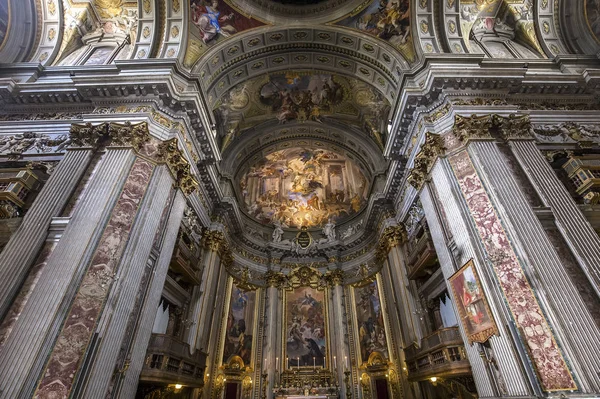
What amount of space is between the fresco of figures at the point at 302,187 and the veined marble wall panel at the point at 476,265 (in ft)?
30.5

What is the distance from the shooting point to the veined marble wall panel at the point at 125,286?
609 centimetres

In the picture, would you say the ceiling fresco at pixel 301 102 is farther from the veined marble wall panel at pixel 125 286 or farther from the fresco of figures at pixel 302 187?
the veined marble wall panel at pixel 125 286

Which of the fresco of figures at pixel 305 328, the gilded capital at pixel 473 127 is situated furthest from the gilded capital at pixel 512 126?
the fresco of figures at pixel 305 328

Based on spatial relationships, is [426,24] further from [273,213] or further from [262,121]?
[273,213]

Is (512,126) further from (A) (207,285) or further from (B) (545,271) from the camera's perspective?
(A) (207,285)

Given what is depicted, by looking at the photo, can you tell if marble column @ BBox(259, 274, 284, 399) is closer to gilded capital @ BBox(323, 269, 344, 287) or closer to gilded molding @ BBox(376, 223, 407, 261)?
gilded capital @ BBox(323, 269, 344, 287)

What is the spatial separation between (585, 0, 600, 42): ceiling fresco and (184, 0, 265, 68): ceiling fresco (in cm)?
1298

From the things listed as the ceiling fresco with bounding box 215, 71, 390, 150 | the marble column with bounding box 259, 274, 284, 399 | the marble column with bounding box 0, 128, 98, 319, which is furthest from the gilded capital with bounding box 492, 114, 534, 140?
the marble column with bounding box 259, 274, 284, 399

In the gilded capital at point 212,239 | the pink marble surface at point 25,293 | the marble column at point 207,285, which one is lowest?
the pink marble surface at point 25,293

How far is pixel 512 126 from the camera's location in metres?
8.92

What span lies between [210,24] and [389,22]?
7.50 metres

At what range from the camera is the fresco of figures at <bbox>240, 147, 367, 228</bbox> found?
19047 mm

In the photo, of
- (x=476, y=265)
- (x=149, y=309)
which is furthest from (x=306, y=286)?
(x=476, y=265)

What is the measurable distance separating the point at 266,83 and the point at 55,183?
10283 millimetres
